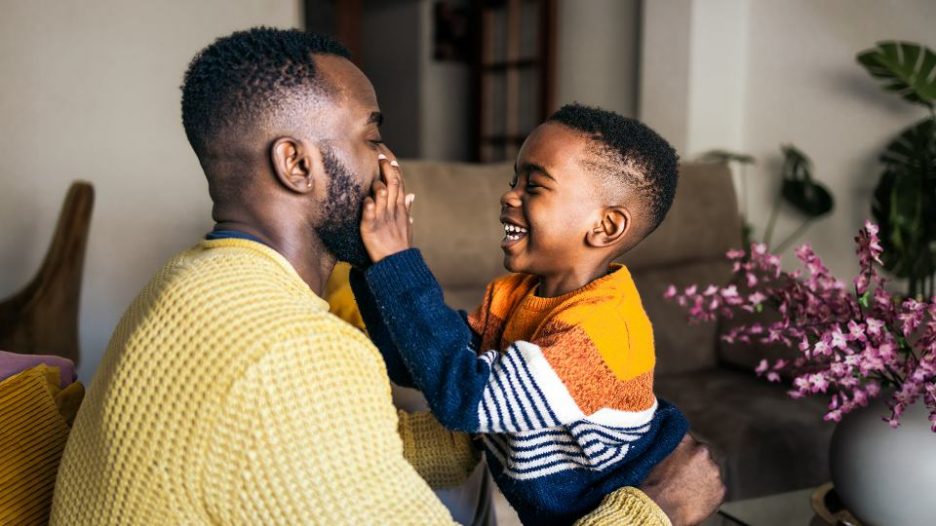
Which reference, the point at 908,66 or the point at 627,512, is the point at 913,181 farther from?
the point at 627,512

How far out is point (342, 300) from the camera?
5.79 ft

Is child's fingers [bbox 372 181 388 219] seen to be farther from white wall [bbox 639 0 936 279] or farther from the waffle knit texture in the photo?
white wall [bbox 639 0 936 279]

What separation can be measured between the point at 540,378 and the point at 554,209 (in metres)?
0.31

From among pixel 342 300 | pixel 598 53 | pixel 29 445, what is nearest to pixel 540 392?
pixel 29 445

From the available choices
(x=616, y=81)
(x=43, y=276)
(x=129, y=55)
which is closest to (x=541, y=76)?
(x=616, y=81)

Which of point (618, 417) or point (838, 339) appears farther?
point (838, 339)

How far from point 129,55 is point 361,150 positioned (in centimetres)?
259

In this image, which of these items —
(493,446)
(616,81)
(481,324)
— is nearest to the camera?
(493,446)

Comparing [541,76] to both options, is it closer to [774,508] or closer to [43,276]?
[43,276]

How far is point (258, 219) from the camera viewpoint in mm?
863

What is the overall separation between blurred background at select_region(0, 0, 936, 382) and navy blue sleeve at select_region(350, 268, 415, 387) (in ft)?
7.34

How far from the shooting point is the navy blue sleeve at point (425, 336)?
91 centimetres

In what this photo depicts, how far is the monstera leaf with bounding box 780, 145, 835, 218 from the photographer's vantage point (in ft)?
10.8

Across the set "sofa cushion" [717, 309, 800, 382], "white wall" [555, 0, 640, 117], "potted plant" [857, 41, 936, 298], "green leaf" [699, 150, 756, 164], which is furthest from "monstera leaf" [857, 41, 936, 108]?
"white wall" [555, 0, 640, 117]
